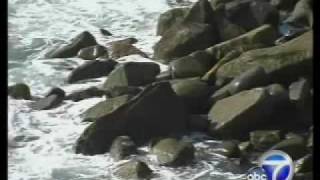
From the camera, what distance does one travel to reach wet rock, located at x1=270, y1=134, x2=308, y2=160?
4.39 metres

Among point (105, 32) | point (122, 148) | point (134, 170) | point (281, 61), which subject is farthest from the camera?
point (281, 61)

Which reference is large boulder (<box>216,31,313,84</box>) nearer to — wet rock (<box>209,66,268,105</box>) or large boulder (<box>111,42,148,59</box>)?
wet rock (<box>209,66,268,105</box>)

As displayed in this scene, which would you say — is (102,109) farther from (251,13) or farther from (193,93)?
(251,13)

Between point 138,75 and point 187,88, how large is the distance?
0.36m

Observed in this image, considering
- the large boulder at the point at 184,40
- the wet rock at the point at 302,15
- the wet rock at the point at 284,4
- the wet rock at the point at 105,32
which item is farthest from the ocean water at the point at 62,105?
the wet rock at the point at 302,15

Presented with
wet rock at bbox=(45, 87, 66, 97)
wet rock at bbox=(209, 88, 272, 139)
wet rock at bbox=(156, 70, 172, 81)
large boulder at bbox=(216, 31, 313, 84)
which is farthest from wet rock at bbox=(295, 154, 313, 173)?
wet rock at bbox=(45, 87, 66, 97)

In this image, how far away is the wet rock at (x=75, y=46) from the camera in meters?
4.48

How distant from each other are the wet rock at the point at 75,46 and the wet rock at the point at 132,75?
0.26m

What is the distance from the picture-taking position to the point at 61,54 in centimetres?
454

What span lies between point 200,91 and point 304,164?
87 cm

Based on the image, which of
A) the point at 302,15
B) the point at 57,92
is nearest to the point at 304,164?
the point at 302,15

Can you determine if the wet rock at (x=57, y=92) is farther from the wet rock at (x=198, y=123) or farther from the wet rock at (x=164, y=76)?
the wet rock at (x=198, y=123)

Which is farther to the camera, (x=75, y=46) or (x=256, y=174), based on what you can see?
(x=75, y=46)

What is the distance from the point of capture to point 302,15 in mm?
4945
